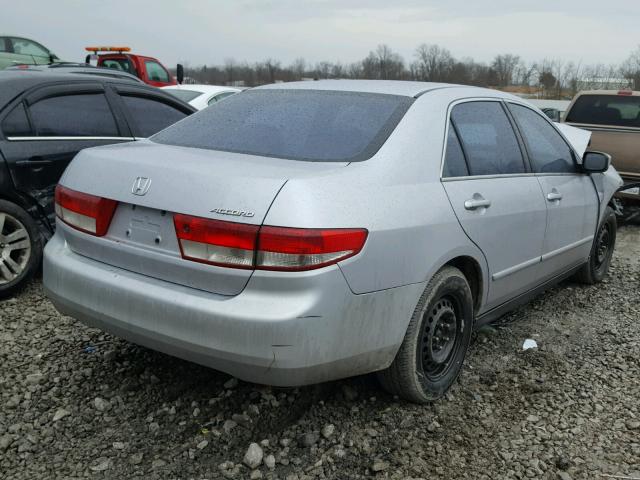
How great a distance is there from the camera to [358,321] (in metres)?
2.53

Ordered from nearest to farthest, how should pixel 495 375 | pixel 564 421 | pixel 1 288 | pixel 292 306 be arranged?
1. pixel 292 306
2. pixel 564 421
3. pixel 495 375
4. pixel 1 288

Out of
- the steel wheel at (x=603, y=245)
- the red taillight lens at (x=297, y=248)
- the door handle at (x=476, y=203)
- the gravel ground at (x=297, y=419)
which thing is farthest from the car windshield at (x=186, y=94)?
the red taillight lens at (x=297, y=248)

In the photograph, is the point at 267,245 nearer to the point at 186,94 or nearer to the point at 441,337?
the point at 441,337

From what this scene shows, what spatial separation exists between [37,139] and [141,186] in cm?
230

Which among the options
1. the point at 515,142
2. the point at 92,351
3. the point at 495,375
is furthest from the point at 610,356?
the point at 92,351

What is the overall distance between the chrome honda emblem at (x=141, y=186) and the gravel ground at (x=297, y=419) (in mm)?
1088

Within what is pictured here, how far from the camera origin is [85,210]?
2.83 meters

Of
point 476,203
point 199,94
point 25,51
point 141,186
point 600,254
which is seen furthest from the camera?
point 25,51

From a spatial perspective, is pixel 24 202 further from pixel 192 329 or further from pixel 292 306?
pixel 292 306

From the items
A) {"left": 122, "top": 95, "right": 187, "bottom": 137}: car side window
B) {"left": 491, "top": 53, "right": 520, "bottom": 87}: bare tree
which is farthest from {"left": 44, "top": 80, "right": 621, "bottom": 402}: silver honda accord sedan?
{"left": 491, "top": 53, "right": 520, "bottom": 87}: bare tree

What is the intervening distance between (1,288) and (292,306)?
281 centimetres

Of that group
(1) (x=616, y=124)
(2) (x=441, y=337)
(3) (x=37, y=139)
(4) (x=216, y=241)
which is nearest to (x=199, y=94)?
(3) (x=37, y=139)

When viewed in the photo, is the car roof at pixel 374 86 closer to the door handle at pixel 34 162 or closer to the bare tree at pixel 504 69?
the door handle at pixel 34 162

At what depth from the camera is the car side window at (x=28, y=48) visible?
47.1 ft
